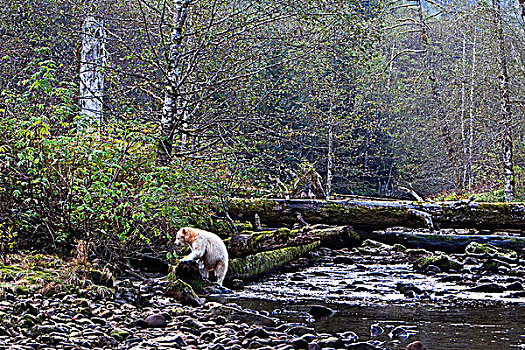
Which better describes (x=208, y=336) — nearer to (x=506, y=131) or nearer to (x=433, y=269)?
(x=433, y=269)

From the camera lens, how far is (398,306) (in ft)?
22.8

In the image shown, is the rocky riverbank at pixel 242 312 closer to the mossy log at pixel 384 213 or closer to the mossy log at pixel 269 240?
the mossy log at pixel 269 240

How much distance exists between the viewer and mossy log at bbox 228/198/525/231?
1191 cm

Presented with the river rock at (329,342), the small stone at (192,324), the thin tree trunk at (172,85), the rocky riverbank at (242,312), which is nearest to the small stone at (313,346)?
the rocky riverbank at (242,312)

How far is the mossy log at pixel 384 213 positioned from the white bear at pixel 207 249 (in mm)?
3941

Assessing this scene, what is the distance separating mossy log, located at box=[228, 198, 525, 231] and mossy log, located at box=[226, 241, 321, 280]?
4.17 feet

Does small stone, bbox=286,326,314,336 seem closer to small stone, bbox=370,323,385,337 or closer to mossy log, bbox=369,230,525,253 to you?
small stone, bbox=370,323,385,337

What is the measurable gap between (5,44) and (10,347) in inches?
556

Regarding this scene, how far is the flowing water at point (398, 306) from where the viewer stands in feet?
17.2

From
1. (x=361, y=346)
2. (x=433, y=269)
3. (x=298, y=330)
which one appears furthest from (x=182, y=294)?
(x=433, y=269)

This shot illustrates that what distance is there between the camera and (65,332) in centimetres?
445

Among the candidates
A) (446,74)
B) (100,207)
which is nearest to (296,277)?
(100,207)

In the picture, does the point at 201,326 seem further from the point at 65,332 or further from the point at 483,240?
the point at 483,240

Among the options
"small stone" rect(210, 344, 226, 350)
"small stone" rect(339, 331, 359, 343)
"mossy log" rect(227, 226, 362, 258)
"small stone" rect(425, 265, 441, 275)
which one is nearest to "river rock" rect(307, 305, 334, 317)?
"small stone" rect(339, 331, 359, 343)
